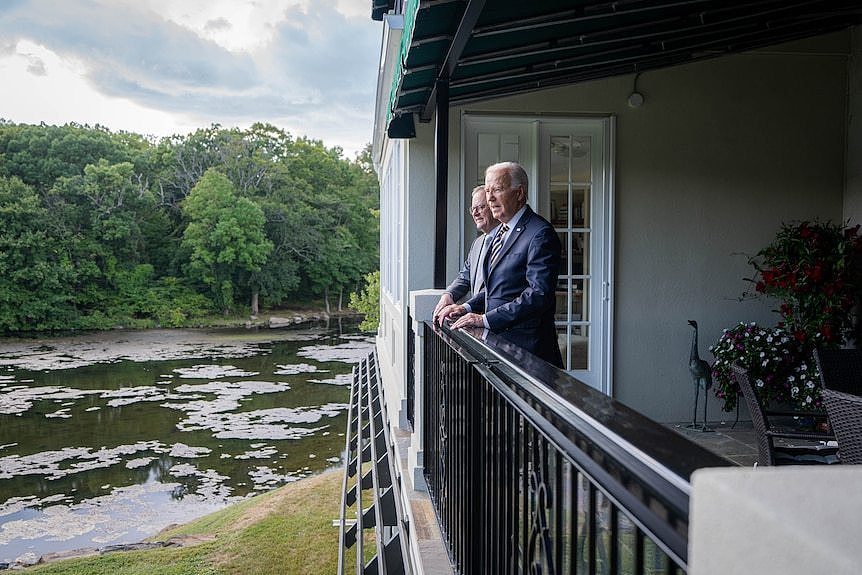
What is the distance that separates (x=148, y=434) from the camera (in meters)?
14.3

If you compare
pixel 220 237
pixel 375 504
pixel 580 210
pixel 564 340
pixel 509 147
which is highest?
pixel 220 237

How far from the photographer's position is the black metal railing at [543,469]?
34.8 inches

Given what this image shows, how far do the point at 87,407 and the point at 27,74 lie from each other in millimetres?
34082

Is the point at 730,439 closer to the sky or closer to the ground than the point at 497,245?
closer to the ground

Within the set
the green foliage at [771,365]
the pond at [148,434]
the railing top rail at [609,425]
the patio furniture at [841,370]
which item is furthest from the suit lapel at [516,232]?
the pond at [148,434]

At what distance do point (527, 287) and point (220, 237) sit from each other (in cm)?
3222

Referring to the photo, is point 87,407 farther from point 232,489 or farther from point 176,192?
point 176,192

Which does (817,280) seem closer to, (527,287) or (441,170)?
(441,170)

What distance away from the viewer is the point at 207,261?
34281 mm

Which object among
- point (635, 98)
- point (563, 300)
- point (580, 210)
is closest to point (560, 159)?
point (580, 210)

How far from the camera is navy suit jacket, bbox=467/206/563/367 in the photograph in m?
2.94

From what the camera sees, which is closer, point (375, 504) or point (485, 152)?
point (375, 504)

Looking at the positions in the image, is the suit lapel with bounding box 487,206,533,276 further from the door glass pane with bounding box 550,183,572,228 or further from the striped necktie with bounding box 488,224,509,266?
the door glass pane with bounding box 550,183,572,228

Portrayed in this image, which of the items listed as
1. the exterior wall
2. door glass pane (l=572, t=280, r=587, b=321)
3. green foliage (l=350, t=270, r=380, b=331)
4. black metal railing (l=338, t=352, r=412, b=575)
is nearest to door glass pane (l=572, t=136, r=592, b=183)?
door glass pane (l=572, t=280, r=587, b=321)
